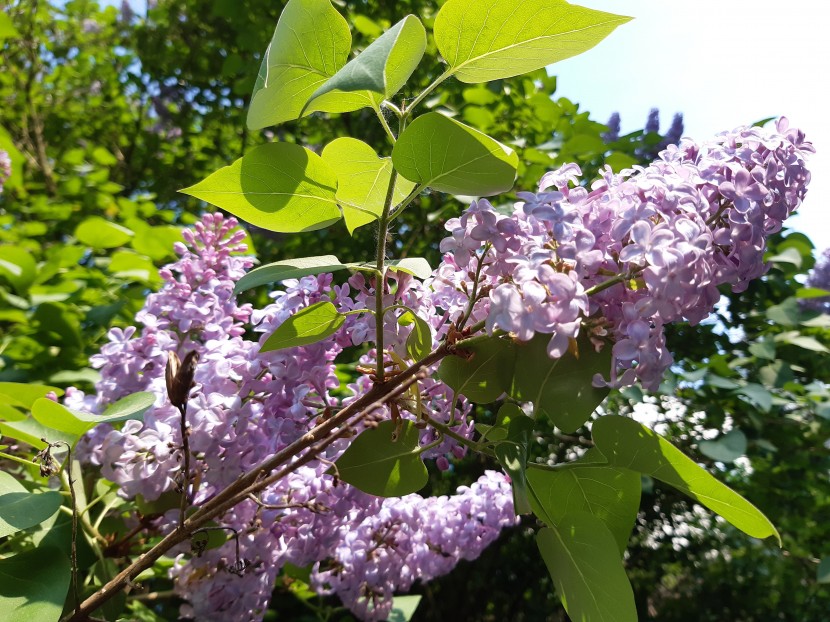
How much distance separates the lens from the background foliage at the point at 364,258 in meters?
1.77

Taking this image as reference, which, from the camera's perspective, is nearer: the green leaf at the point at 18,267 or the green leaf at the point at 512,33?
the green leaf at the point at 512,33

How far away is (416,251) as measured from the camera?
6.89 feet

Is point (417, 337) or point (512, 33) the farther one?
point (417, 337)

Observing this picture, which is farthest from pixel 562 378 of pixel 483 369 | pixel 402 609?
pixel 402 609

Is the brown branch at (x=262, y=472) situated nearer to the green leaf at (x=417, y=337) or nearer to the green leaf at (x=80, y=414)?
the green leaf at (x=417, y=337)

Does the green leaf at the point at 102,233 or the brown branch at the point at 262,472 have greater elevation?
the brown branch at the point at 262,472

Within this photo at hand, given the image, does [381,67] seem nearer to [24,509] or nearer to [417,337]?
[417,337]

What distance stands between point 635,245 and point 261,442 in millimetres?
443

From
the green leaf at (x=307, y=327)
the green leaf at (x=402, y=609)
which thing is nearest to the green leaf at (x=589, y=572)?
the green leaf at (x=307, y=327)

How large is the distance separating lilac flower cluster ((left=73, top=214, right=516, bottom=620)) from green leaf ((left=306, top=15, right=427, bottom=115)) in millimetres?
203

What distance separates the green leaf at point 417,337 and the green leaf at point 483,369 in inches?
1.0

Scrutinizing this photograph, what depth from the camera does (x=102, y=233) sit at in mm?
1819

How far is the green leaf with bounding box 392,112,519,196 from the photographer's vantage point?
1.65 feet

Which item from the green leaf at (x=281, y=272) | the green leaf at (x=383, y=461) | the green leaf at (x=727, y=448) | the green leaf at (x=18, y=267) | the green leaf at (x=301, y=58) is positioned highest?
the green leaf at (x=301, y=58)
